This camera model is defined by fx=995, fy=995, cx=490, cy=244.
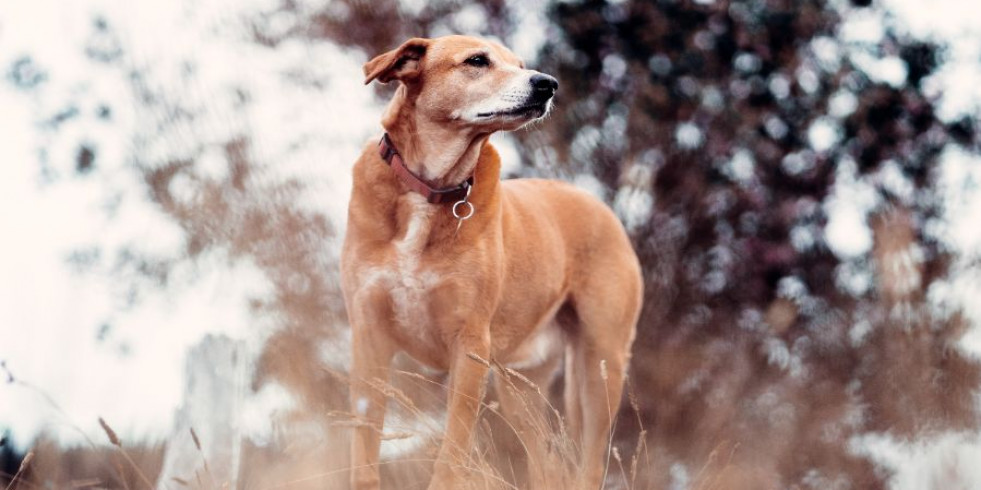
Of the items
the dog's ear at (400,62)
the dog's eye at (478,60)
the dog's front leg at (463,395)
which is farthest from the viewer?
the dog's eye at (478,60)

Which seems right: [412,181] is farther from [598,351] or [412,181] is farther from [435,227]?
[598,351]

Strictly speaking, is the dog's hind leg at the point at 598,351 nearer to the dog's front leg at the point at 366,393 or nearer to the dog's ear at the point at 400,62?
the dog's front leg at the point at 366,393

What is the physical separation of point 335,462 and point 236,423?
51 cm

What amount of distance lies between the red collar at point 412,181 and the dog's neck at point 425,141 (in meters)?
0.03

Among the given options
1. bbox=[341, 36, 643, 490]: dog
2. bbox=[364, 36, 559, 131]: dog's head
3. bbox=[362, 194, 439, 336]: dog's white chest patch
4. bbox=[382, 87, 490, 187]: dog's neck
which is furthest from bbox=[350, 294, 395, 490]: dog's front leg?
bbox=[364, 36, 559, 131]: dog's head

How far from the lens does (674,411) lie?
585cm

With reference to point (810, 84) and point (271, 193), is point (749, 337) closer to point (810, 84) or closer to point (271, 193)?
point (810, 84)

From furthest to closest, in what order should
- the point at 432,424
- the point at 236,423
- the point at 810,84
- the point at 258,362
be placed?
the point at 810,84 < the point at 258,362 < the point at 236,423 < the point at 432,424

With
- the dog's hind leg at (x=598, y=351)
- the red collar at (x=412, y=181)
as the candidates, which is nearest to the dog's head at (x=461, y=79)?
the red collar at (x=412, y=181)

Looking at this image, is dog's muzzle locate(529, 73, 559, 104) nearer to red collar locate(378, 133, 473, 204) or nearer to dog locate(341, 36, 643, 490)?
dog locate(341, 36, 643, 490)

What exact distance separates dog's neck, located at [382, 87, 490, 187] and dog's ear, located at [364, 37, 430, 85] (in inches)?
3.3

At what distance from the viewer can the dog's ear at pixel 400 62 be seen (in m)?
3.63

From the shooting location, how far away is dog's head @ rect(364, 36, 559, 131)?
3.56 metres

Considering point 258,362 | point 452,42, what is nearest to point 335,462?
point 258,362
